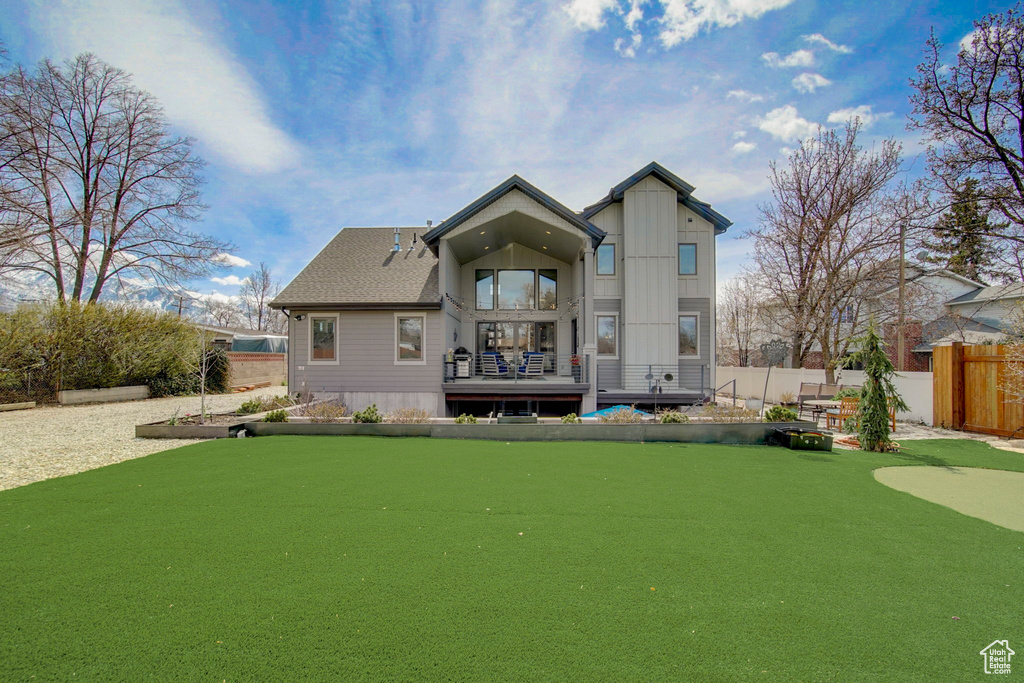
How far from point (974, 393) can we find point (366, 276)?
16522mm

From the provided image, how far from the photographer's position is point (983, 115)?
1246 centimetres

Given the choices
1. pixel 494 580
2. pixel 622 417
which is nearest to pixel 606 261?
pixel 622 417

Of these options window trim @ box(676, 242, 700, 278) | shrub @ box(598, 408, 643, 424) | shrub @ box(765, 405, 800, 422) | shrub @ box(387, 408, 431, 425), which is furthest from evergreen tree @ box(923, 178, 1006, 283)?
shrub @ box(387, 408, 431, 425)

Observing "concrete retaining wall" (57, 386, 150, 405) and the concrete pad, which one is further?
"concrete retaining wall" (57, 386, 150, 405)

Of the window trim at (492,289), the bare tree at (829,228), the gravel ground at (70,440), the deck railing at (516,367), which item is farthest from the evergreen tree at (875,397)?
the gravel ground at (70,440)

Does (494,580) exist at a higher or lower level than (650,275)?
lower

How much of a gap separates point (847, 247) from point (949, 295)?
1781 centimetres

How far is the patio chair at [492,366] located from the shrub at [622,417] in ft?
17.6

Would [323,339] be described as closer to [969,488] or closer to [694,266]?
[694,266]

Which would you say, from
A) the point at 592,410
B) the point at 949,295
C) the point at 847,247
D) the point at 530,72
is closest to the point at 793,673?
the point at 592,410

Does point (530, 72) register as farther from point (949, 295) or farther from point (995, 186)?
point (949, 295)

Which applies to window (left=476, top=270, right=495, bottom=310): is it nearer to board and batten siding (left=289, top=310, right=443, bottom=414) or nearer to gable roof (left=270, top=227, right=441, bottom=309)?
gable roof (left=270, top=227, right=441, bottom=309)

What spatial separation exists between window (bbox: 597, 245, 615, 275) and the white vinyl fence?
25.7 ft

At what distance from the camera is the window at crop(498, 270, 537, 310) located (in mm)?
16719
